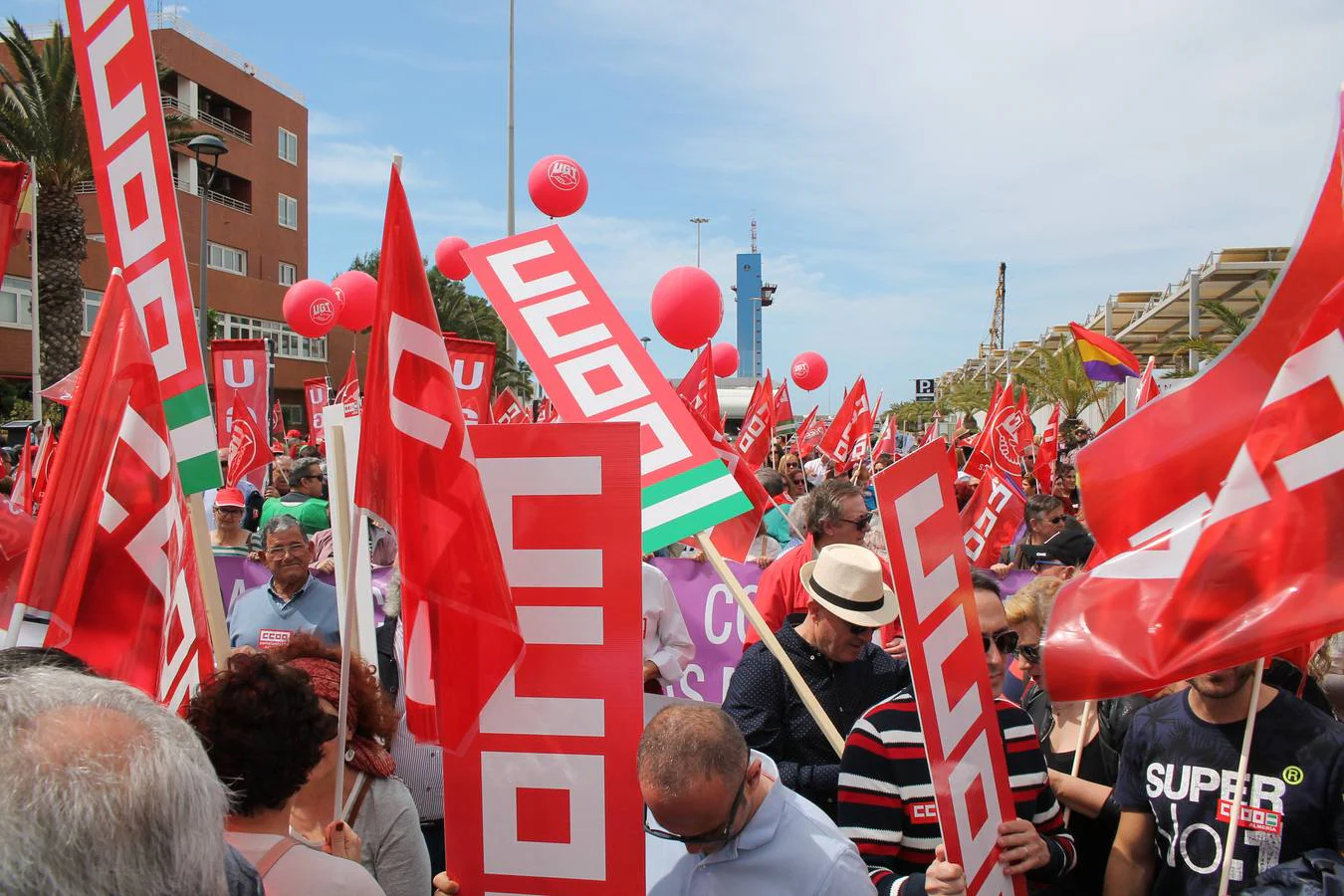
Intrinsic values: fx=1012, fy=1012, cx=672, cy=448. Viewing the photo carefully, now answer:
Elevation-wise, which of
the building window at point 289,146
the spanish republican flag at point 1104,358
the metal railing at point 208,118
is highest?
the building window at point 289,146

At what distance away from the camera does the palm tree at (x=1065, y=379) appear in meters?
34.6

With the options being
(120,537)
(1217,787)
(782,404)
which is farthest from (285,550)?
(782,404)

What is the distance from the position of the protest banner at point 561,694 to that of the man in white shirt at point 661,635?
1894mm

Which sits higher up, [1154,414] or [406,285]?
[406,285]

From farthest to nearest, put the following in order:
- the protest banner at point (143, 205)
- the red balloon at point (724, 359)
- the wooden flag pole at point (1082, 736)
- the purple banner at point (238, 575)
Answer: the red balloon at point (724, 359), the purple banner at point (238, 575), the wooden flag pole at point (1082, 736), the protest banner at point (143, 205)

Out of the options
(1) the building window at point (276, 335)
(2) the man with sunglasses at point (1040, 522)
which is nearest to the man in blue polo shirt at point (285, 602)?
(2) the man with sunglasses at point (1040, 522)

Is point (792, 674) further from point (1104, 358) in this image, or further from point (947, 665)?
point (1104, 358)

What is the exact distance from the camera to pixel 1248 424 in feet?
9.07

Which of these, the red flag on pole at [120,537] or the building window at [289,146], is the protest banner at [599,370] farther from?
the building window at [289,146]

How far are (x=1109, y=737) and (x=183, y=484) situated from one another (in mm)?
3057

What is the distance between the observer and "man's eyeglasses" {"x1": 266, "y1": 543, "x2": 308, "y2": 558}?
15.6 feet

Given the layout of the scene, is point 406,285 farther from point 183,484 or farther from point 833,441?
point 833,441

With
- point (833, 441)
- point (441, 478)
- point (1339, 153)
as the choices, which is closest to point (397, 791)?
point (441, 478)

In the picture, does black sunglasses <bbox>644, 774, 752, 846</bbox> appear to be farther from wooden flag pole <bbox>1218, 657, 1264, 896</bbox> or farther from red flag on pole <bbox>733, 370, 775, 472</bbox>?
red flag on pole <bbox>733, 370, 775, 472</bbox>
